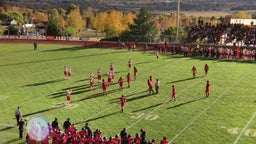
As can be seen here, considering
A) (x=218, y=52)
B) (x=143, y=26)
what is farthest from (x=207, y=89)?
(x=143, y=26)

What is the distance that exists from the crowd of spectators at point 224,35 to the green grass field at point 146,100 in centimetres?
1039

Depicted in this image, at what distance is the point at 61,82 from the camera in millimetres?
29641

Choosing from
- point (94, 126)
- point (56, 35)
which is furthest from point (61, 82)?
point (56, 35)

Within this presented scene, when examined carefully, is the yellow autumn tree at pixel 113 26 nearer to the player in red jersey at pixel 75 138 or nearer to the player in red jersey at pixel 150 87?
the player in red jersey at pixel 150 87

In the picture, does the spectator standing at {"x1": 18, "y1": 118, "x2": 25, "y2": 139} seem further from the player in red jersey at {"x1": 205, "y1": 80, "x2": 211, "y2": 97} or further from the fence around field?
the fence around field

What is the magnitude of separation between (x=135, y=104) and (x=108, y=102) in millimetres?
1694

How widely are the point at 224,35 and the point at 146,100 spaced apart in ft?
98.7

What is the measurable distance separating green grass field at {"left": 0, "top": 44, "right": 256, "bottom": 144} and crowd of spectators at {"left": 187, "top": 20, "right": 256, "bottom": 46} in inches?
409

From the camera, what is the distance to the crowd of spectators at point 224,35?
4734 centimetres

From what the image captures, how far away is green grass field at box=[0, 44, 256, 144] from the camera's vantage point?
1953 cm

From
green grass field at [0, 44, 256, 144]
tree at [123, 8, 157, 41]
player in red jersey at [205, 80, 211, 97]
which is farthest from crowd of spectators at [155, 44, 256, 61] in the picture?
tree at [123, 8, 157, 41]

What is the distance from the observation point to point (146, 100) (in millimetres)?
24562

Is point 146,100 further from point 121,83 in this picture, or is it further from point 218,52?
point 218,52

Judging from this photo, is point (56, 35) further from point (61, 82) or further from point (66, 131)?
point (66, 131)
